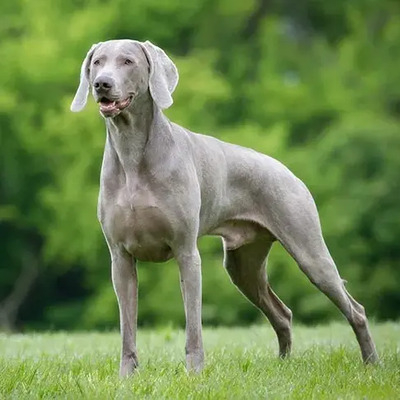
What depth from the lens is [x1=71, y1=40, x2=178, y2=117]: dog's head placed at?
6.96m

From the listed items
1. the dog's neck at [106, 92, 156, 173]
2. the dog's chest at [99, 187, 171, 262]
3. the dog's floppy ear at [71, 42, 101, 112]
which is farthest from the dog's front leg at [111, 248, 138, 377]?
the dog's floppy ear at [71, 42, 101, 112]

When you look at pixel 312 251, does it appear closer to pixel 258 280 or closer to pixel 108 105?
pixel 258 280

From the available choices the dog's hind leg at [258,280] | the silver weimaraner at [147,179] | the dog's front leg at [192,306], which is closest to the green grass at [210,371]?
the dog's front leg at [192,306]

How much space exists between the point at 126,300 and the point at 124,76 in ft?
4.58

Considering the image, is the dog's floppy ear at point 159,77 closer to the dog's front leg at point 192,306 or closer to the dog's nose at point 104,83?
the dog's nose at point 104,83

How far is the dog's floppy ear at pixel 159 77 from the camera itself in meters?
7.23

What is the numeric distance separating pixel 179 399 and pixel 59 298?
86.0ft

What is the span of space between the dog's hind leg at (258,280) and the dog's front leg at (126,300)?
1.25 m

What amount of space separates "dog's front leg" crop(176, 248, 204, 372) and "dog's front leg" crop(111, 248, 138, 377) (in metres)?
0.34

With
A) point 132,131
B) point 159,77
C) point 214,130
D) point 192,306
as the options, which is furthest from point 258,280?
point 214,130

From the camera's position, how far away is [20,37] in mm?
33594

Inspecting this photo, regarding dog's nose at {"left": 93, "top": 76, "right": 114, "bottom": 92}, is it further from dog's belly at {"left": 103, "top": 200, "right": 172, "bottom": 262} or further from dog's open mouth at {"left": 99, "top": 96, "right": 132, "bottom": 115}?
dog's belly at {"left": 103, "top": 200, "right": 172, "bottom": 262}

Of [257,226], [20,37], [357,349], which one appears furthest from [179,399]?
[20,37]

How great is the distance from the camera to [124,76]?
7.07 m
